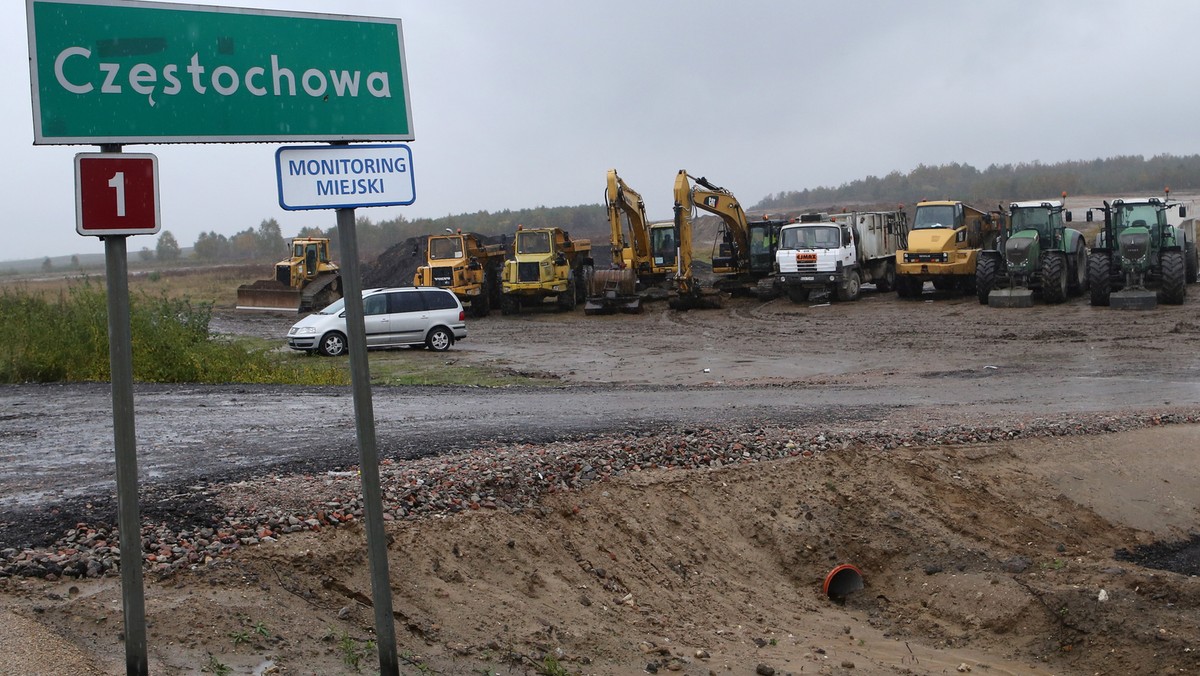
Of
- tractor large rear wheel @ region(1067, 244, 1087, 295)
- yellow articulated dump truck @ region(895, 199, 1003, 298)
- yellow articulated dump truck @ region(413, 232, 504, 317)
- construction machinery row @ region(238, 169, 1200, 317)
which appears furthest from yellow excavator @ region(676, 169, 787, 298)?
tractor large rear wheel @ region(1067, 244, 1087, 295)

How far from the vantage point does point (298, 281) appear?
42.3 metres

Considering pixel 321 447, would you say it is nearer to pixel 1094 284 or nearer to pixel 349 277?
pixel 349 277

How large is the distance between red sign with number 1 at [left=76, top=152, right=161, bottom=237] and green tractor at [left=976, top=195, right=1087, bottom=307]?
28421 millimetres

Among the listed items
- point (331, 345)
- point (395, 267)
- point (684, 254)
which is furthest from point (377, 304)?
point (395, 267)

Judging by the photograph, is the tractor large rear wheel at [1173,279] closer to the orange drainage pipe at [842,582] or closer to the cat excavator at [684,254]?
the cat excavator at [684,254]

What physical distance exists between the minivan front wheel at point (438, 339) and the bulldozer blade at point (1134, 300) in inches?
681

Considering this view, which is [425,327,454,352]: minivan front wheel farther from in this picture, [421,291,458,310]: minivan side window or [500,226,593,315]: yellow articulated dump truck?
[500,226,593,315]: yellow articulated dump truck

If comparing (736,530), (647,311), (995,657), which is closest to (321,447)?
(736,530)

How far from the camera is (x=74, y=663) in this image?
14.8ft

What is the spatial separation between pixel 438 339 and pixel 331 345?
2.66 m

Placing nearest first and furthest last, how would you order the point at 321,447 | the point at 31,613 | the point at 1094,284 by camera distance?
the point at 31,613, the point at 321,447, the point at 1094,284

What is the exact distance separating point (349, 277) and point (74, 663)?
204 cm

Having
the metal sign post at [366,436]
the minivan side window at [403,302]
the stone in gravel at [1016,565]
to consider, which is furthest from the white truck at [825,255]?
the metal sign post at [366,436]

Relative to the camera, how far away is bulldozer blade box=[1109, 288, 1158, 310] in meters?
27.4
